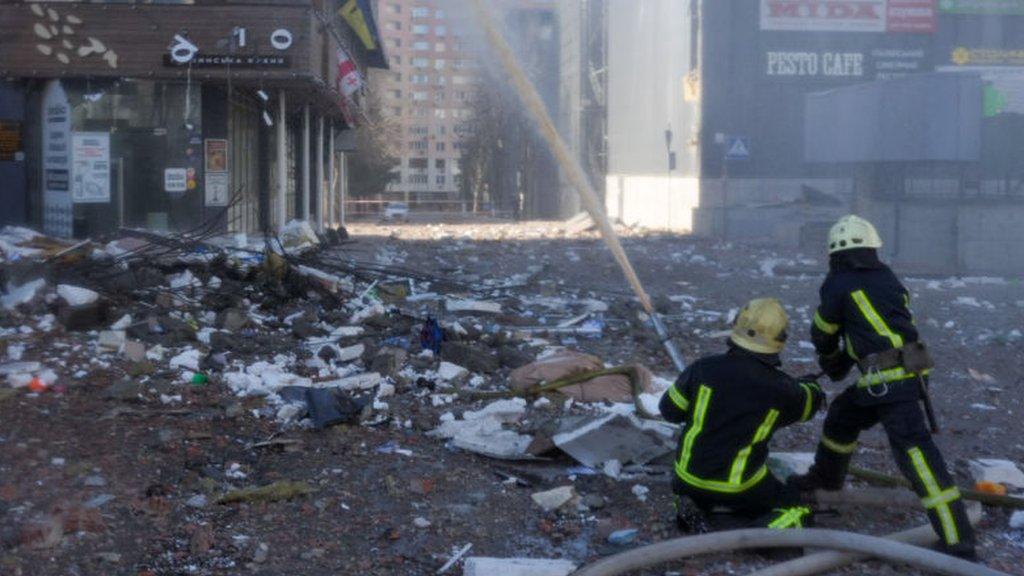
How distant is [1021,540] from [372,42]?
1164 inches

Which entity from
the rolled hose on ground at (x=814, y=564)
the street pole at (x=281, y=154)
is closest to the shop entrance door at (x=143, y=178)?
the street pole at (x=281, y=154)

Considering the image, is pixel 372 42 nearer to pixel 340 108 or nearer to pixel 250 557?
pixel 340 108

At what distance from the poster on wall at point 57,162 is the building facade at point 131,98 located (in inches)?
0.8

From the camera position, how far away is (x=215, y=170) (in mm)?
20031

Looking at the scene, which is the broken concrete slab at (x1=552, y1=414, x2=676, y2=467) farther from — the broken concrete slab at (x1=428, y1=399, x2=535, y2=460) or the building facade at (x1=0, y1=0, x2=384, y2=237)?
the building facade at (x1=0, y1=0, x2=384, y2=237)

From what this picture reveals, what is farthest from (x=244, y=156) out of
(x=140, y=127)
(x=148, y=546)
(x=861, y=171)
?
(x=148, y=546)

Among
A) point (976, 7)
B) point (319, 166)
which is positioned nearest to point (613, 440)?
point (319, 166)

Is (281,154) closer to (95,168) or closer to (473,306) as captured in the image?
(95,168)

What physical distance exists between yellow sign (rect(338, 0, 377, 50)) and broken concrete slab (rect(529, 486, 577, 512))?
884 inches

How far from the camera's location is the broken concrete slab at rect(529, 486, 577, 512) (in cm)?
610

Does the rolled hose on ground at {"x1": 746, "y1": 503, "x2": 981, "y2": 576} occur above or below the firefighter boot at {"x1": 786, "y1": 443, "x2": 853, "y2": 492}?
below

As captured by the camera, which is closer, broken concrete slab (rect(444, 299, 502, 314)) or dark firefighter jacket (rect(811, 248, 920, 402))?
dark firefighter jacket (rect(811, 248, 920, 402))

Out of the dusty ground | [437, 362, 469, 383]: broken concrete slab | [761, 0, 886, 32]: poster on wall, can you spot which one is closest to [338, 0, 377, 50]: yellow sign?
[761, 0, 886, 32]: poster on wall

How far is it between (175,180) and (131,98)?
1.43 metres
